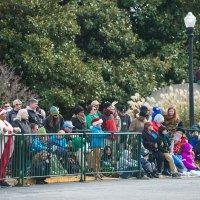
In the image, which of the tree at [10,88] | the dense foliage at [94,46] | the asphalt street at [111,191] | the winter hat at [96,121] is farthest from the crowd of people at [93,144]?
the dense foliage at [94,46]

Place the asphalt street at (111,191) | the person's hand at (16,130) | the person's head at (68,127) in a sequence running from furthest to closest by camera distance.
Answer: the person's head at (68,127) < the person's hand at (16,130) < the asphalt street at (111,191)

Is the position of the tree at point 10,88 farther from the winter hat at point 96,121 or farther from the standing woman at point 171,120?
the winter hat at point 96,121

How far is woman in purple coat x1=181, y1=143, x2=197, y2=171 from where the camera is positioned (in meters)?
→ 23.3

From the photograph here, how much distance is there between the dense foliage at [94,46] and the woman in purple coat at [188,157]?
404 inches

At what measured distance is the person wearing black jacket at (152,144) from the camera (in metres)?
21.7

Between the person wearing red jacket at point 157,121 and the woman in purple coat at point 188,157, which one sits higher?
the person wearing red jacket at point 157,121

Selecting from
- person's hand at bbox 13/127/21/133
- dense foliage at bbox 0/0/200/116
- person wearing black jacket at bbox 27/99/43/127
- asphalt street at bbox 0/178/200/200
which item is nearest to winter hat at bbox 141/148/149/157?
asphalt street at bbox 0/178/200/200

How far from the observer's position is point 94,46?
36969 millimetres

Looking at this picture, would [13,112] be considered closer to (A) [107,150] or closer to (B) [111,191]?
(A) [107,150]

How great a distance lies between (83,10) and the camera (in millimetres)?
36188

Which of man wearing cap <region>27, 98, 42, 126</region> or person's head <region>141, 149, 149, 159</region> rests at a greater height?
man wearing cap <region>27, 98, 42, 126</region>

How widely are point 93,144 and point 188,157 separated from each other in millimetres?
3925

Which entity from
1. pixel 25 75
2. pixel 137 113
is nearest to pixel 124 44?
pixel 25 75

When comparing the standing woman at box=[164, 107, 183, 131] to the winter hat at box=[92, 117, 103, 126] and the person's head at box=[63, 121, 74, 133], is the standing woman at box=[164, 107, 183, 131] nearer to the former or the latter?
the winter hat at box=[92, 117, 103, 126]
